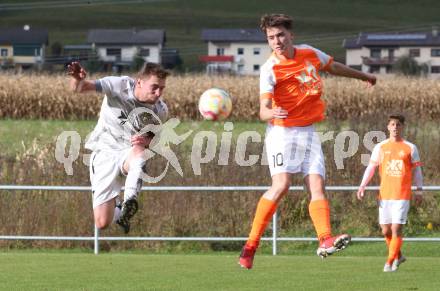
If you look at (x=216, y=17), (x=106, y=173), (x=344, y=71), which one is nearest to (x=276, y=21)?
(x=344, y=71)

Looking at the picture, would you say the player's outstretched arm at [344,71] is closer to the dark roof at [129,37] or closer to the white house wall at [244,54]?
the white house wall at [244,54]

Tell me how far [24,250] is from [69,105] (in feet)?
70.1

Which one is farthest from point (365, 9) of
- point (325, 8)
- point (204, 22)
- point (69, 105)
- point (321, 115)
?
point (321, 115)

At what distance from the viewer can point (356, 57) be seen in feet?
405

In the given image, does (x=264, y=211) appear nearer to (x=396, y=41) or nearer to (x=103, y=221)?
(x=103, y=221)

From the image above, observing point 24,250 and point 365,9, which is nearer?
point 24,250

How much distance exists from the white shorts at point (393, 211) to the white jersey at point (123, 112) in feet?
15.4

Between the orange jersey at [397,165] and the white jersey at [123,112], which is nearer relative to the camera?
the white jersey at [123,112]

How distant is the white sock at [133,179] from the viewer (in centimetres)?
1206

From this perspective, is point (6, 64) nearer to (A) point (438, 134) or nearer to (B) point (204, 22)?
(B) point (204, 22)

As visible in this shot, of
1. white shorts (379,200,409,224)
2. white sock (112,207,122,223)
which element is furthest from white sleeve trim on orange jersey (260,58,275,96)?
white shorts (379,200,409,224)

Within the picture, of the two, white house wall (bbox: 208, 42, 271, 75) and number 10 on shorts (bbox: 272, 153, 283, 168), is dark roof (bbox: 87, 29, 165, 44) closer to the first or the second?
white house wall (bbox: 208, 42, 271, 75)

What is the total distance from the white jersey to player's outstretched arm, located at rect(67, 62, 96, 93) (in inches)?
10.0

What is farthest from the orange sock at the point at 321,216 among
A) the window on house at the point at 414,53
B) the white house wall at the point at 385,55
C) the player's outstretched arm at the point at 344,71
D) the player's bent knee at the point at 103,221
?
the window on house at the point at 414,53
